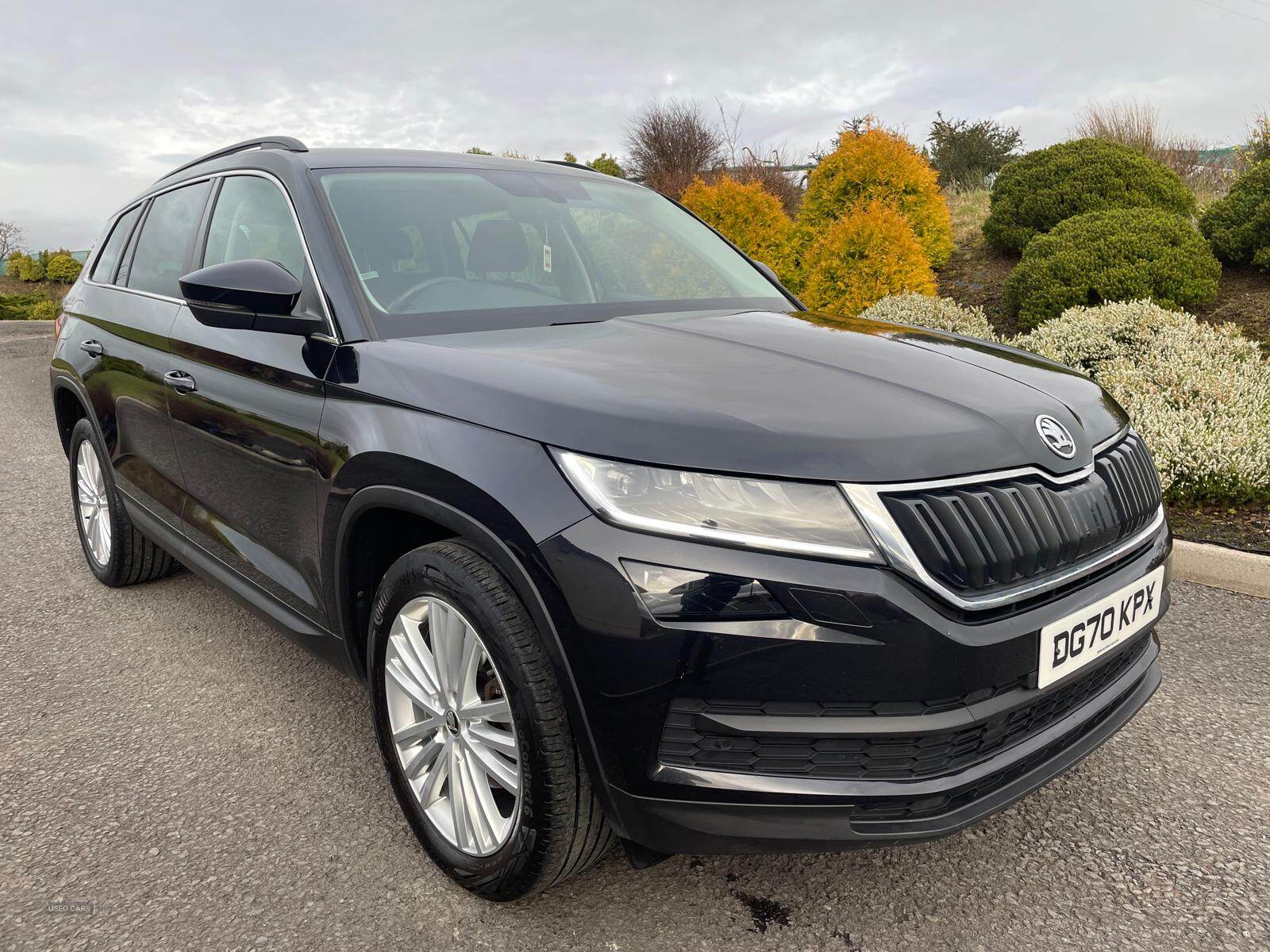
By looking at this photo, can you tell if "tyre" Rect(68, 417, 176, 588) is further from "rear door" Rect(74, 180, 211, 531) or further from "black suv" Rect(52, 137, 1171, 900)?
"black suv" Rect(52, 137, 1171, 900)

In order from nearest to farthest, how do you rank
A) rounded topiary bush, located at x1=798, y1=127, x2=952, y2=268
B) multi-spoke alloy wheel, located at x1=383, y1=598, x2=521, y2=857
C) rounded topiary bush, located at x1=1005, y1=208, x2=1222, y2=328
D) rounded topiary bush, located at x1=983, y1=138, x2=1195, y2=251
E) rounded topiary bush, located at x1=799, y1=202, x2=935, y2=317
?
1. multi-spoke alloy wheel, located at x1=383, y1=598, x2=521, y2=857
2. rounded topiary bush, located at x1=1005, y1=208, x2=1222, y2=328
3. rounded topiary bush, located at x1=799, y1=202, x2=935, y2=317
4. rounded topiary bush, located at x1=983, y1=138, x2=1195, y2=251
5. rounded topiary bush, located at x1=798, y1=127, x2=952, y2=268

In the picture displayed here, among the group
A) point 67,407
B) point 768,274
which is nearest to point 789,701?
point 768,274

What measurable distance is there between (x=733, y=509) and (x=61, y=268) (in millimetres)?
33216

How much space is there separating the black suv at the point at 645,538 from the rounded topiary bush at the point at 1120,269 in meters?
5.60

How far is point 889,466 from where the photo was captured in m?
1.67

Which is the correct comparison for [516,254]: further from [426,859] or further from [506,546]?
[426,859]

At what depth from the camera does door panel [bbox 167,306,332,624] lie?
2410mm

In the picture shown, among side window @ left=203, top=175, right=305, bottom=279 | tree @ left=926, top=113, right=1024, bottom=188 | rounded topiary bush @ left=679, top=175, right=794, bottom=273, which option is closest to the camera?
side window @ left=203, top=175, right=305, bottom=279

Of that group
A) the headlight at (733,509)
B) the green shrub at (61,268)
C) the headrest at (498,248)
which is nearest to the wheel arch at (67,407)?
the headrest at (498,248)

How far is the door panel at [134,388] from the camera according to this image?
3.25 meters

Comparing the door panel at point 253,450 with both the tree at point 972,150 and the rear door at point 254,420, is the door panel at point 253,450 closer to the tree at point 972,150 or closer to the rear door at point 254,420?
the rear door at point 254,420

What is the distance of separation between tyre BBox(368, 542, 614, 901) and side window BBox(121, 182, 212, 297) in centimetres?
181

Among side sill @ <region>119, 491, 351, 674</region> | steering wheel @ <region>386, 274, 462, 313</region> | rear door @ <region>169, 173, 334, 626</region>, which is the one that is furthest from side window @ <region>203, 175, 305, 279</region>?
side sill @ <region>119, 491, 351, 674</region>

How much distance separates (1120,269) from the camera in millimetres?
7465
